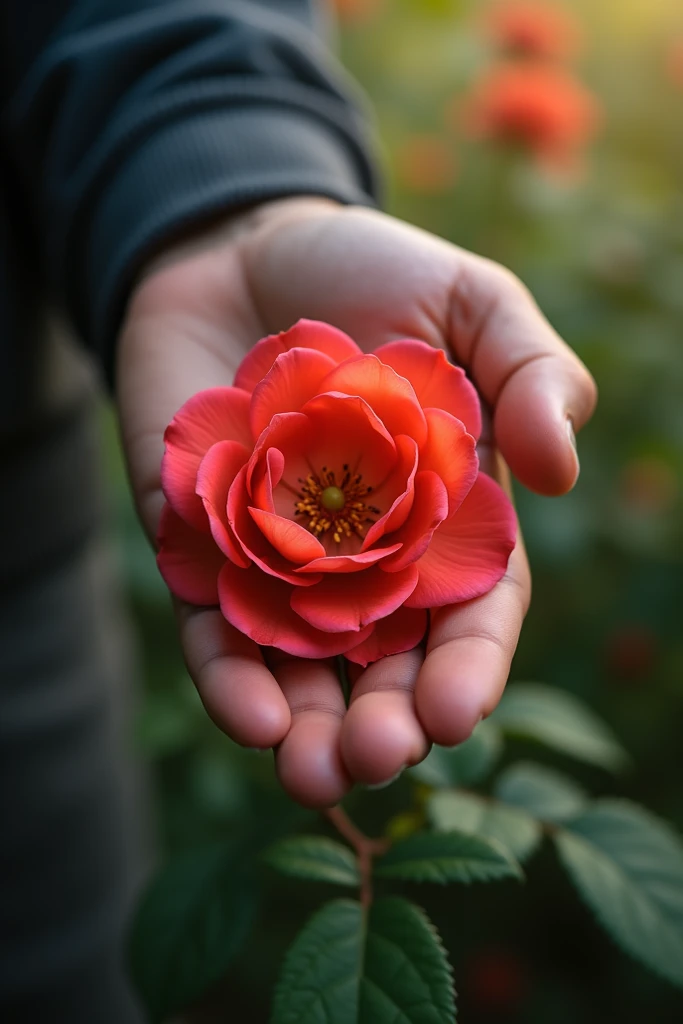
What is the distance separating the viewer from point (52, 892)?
1.12 m

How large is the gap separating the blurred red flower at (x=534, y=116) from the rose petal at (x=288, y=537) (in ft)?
3.59

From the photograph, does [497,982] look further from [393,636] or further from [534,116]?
[534,116]

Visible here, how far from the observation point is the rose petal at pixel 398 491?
21.9 inches

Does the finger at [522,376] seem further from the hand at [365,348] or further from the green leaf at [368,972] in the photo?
the green leaf at [368,972]

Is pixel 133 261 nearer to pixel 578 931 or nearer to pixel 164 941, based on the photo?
pixel 164 941

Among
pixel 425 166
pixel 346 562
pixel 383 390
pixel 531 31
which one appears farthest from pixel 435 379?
pixel 531 31

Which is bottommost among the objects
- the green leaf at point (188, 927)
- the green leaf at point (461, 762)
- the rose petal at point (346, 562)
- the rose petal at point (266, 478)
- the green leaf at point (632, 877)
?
the green leaf at point (188, 927)

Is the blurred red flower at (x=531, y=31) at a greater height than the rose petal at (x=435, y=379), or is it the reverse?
the blurred red flower at (x=531, y=31)

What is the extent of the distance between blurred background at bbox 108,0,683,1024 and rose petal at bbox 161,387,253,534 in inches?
28.6

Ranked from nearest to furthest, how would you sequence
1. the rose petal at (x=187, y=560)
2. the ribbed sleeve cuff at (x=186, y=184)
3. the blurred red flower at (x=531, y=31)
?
the rose petal at (x=187, y=560), the ribbed sleeve cuff at (x=186, y=184), the blurred red flower at (x=531, y=31)

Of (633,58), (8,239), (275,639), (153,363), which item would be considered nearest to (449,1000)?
(275,639)

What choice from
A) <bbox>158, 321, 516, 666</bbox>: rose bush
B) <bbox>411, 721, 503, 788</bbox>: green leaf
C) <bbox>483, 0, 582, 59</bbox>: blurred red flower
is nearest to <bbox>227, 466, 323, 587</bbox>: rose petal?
<bbox>158, 321, 516, 666</bbox>: rose bush

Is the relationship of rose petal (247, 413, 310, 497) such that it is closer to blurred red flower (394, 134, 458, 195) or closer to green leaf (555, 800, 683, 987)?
green leaf (555, 800, 683, 987)

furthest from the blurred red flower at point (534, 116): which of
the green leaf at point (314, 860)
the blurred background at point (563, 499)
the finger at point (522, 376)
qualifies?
the green leaf at point (314, 860)
